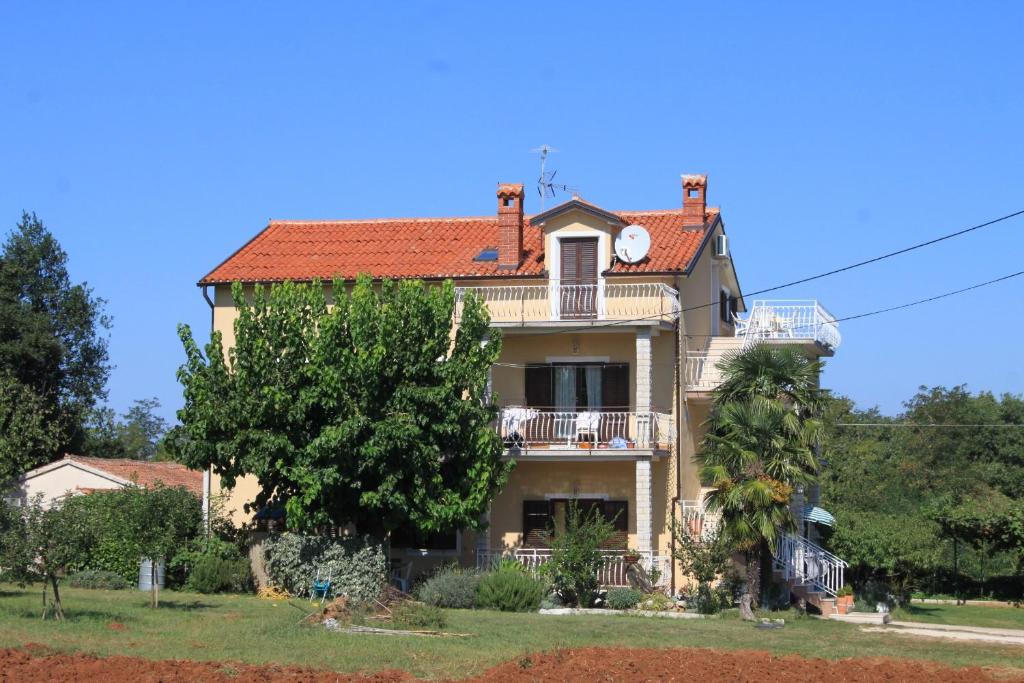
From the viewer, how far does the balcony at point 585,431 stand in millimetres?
29875

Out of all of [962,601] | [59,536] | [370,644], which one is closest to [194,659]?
[370,644]

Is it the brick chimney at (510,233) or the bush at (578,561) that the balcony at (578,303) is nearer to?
the brick chimney at (510,233)

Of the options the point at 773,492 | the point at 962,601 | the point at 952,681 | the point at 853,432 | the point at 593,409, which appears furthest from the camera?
the point at 853,432

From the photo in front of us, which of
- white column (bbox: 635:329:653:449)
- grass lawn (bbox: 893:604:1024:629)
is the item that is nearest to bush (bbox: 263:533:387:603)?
white column (bbox: 635:329:653:449)

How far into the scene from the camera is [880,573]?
32.1m

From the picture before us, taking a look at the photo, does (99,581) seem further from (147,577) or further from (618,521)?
(618,521)

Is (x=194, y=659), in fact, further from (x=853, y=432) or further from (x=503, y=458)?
(x=853, y=432)

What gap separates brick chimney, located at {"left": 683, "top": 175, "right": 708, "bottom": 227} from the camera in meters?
33.7

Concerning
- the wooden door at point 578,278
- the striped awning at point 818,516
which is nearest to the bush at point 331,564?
the wooden door at point 578,278

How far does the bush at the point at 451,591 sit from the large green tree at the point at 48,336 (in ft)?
64.3

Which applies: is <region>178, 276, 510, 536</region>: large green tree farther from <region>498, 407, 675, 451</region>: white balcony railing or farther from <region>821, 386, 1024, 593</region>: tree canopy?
<region>821, 386, 1024, 593</region>: tree canopy

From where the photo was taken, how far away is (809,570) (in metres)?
28.6

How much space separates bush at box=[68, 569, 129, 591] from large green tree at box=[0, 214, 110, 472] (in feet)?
38.0

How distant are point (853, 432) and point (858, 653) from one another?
44236 millimetres
